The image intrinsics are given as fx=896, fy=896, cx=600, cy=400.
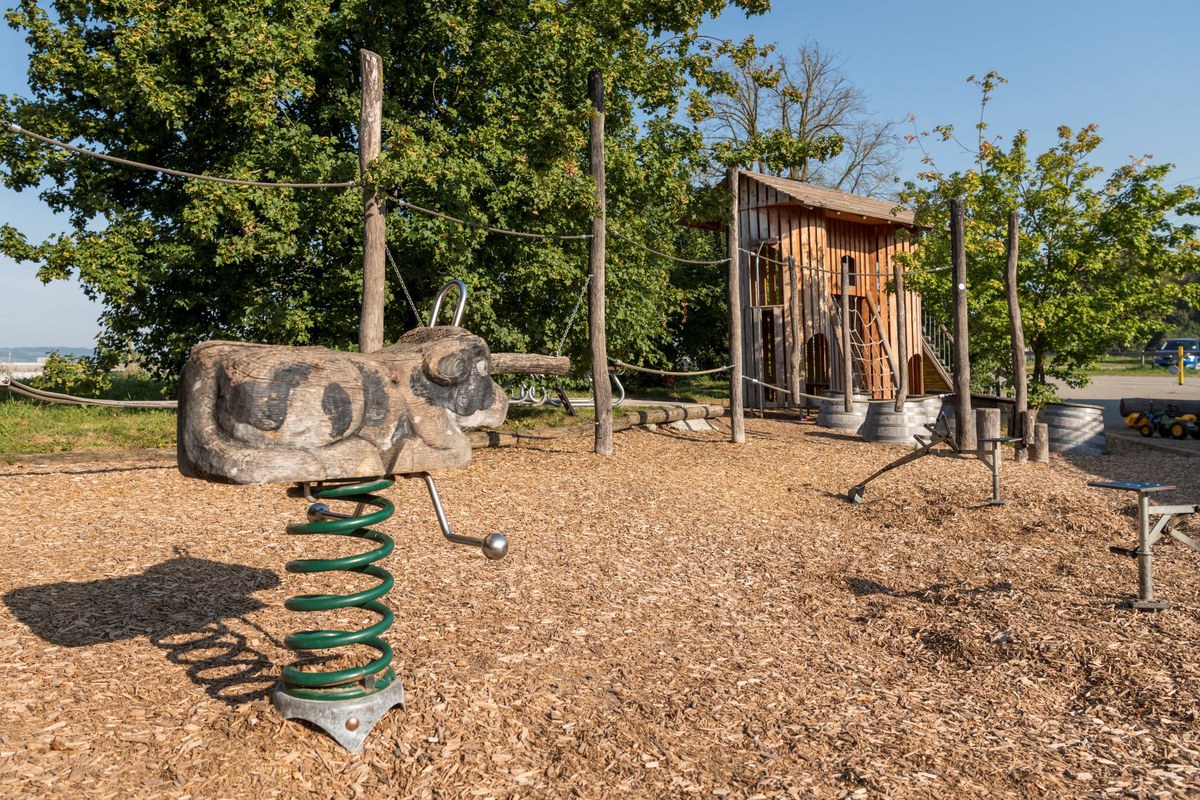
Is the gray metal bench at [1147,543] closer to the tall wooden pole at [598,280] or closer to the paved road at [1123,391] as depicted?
the tall wooden pole at [598,280]

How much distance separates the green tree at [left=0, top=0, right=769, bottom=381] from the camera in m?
11.1

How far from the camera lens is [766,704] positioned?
432 centimetres

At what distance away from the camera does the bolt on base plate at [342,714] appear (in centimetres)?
365

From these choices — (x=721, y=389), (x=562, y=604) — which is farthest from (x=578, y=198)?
(x=721, y=389)

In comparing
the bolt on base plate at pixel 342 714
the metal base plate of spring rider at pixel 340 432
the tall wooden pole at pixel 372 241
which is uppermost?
the tall wooden pole at pixel 372 241

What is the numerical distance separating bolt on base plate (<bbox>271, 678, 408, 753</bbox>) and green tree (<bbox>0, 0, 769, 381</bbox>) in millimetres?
7639

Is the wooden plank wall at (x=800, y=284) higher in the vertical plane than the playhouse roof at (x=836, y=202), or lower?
lower

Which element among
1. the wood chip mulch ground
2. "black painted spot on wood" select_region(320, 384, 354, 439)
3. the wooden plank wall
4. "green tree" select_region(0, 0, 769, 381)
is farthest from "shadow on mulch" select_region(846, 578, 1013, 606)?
the wooden plank wall

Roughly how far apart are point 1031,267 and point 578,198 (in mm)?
8151

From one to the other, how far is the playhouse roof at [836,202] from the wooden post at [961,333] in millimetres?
5110

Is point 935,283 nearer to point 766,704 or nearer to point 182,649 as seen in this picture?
point 766,704

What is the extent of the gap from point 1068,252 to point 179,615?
1404cm

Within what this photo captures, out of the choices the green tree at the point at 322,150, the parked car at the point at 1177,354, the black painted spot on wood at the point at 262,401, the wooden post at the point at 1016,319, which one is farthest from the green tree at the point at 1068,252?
the parked car at the point at 1177,354

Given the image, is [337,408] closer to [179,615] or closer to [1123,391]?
[179,615]
